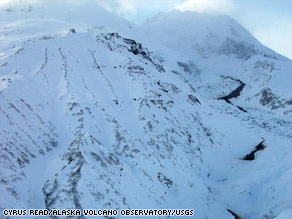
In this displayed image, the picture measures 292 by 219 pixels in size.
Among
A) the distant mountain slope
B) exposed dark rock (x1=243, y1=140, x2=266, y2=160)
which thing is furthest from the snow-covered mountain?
the distant mountain slope

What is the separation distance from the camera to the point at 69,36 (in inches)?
1318

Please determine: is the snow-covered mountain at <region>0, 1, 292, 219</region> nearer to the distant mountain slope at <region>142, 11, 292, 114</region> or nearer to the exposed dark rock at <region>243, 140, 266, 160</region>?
the exposed dark rock at <region>243, 140, 266, 160</region>

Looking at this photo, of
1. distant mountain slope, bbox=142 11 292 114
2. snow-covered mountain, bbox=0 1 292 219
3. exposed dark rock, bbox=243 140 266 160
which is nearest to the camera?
snow-covered mountain, bbox=0 1 292 219

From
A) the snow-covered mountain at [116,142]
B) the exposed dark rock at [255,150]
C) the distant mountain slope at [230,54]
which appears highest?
the distant mountain slope at [230,54]

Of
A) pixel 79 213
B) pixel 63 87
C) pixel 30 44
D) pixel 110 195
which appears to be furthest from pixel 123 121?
pixel 30 44

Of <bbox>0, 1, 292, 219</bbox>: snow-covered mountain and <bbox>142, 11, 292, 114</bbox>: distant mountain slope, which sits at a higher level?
<bbox>142, 11, 292, 114</bbox>: distant mountain slope

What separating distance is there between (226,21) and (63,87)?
93954 millimetres

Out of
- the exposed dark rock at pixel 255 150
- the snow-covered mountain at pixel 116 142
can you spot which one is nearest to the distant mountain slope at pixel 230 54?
the snow-covered mountain at pixel 116 142

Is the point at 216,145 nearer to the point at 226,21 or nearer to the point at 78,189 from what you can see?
the point at 78,189

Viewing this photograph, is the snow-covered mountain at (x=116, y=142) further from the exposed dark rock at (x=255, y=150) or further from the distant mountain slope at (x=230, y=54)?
the distant mountain slope at (x=230, y=54)

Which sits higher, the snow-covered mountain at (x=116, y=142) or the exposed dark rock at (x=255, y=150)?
the exposed dark rock at (x=255, y=150)

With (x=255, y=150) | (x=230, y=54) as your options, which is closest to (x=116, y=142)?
(x=255, y=150)

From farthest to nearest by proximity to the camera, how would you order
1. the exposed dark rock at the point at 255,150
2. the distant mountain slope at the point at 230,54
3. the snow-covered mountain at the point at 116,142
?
the distant mountain slope at the point at 230,54 → the exposed dark rock at the point at 255,150 → the snow-covered mountain at the point at 116,142

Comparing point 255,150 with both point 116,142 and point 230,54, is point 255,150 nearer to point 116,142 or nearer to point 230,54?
point 116,142
